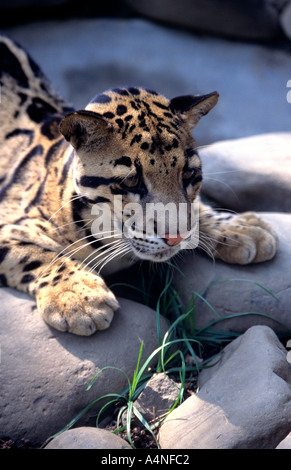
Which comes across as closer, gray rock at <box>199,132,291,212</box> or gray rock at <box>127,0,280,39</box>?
gray rock at <box>199,132,291,212</box>

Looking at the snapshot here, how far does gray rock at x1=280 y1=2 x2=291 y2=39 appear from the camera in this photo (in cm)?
798

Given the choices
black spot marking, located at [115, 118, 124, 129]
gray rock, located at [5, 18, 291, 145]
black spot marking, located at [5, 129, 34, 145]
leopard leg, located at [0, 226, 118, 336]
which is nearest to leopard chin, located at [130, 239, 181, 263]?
leopard leg, located at [0, 226, 118, 336]

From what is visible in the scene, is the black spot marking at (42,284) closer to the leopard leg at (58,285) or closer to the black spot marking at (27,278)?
the leopard leg at (58,285)

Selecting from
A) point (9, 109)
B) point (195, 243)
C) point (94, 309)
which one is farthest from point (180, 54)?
point (94, 309)

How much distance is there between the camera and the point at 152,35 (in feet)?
28.1

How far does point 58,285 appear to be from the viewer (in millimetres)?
3523

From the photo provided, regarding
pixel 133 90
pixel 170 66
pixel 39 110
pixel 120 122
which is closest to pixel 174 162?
pixel 120 122

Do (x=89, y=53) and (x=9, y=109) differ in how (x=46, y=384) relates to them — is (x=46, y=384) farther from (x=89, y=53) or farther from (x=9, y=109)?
(x=89, y=53)

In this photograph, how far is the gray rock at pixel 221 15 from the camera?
8.02 metres

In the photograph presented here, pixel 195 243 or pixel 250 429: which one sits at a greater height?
pixel 195 243

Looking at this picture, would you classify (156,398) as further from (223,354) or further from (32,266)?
(32,266)

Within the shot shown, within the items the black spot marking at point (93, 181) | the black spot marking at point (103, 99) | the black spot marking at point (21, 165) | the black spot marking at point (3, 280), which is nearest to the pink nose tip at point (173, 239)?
the black spot marking at point (93, 181)

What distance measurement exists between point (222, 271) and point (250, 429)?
1.34 meters

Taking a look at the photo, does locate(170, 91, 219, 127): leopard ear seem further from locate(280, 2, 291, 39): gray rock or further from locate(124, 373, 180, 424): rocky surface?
locate(280, 2, 291, 39): gray rock
